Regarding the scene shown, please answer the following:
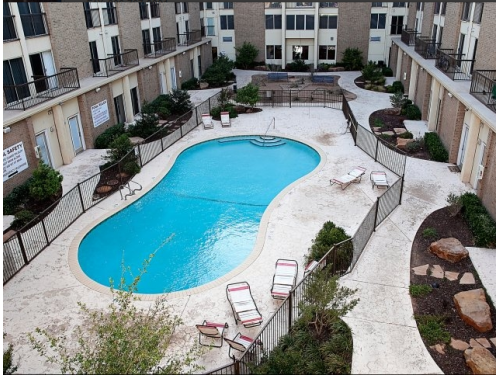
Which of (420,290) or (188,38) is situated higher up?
(188,38)

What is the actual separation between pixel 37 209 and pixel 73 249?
12.2ft

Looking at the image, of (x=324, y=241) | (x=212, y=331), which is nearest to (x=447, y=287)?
(x=324, y=241)

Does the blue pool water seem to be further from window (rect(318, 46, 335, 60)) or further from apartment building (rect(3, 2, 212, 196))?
window (rect(318, 46, 335, 60))

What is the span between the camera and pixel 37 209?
16.8 m

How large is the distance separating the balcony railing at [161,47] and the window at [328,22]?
52.7 feet

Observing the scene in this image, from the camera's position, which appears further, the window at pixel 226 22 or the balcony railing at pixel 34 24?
the window at pixel 226 22

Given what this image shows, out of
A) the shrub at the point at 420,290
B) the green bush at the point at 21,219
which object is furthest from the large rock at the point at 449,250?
the green bush at the point at 21,219

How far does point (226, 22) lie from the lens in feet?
144

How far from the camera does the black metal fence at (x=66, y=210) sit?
1325 cm

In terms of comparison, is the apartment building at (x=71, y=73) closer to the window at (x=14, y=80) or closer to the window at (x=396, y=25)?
the window at (x=14, y=80)

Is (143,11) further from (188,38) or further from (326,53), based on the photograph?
(326,53)

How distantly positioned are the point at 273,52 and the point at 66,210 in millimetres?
33475

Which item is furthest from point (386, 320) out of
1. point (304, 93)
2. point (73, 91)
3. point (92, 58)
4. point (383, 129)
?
point (304, 93)

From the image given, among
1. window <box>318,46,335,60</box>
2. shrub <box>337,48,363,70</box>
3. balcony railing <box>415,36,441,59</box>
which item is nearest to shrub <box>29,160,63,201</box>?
balcony railing <box>415,36,441,59</box>
